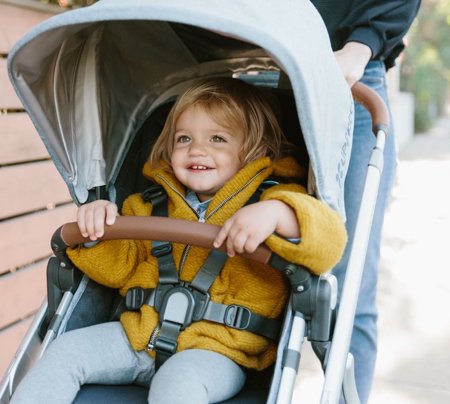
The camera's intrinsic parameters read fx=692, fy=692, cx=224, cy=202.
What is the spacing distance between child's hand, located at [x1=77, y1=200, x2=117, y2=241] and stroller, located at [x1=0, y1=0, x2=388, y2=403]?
30 millimetres

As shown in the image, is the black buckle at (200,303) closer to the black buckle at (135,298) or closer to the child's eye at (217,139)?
the black buckle at (135,298)

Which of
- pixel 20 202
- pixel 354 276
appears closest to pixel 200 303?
pixel 354 276

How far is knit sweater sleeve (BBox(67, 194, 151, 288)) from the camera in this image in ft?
5.91

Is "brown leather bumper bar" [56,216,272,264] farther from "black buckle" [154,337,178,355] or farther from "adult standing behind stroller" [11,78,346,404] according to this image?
"black buckle" [154,337,178,355]

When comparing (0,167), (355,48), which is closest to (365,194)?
(355,48)

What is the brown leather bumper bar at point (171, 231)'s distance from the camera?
1488 mm

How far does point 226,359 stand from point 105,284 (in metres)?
0.42

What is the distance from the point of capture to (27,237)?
298 cm

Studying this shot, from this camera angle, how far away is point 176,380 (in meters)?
1.54

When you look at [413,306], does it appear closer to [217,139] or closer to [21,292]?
[21,292]

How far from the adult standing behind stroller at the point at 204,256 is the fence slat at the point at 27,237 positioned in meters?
1.06

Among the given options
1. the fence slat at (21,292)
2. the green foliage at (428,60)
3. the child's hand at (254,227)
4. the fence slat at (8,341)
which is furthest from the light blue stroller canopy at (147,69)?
the green foliage at (428,60)

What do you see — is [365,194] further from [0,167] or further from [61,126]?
[0,167]

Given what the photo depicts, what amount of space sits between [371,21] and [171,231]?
0.99 meters
